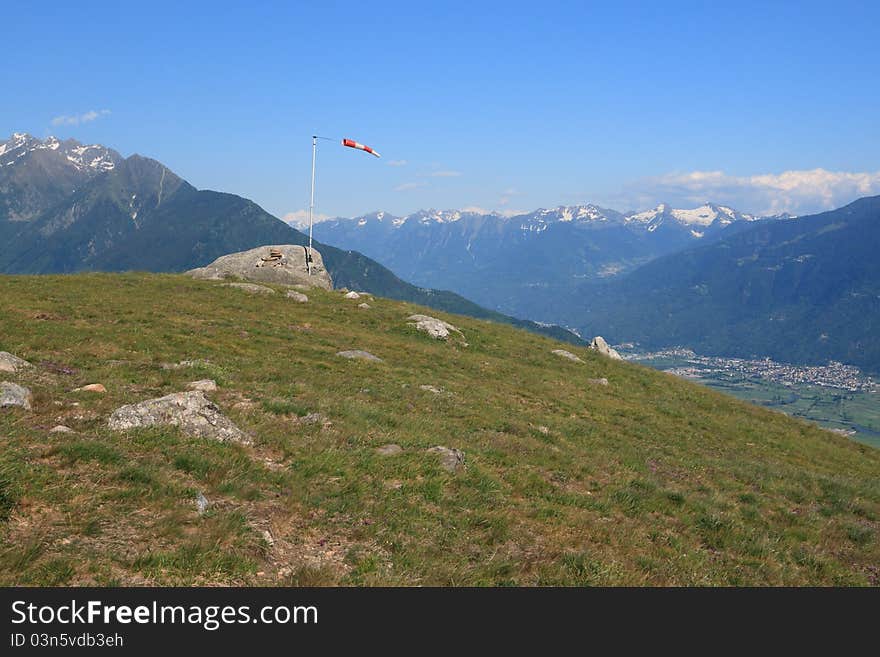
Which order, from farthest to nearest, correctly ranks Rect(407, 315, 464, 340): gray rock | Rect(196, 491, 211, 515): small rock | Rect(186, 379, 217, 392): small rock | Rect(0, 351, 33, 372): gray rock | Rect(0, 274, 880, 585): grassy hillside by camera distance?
Rect(407, 315, 464, 340): gray rock
Rect(186, 379, 217, 392): small rock
Rect(0, 351, 33, 372): gray rock
Rect(196, 491, 211, 515): small rock
Rect(0, 274, 880, 585): grassy hillside

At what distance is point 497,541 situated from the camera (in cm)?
1100

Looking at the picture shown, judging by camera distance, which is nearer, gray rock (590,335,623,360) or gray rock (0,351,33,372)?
gray rock (0,351,33,372)

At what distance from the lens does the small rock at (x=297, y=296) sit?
42.1m

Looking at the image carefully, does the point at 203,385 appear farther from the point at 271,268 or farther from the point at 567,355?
the point at 271,268

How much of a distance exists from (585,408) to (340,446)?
1723 centimetres

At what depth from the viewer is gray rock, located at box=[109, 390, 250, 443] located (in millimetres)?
12977

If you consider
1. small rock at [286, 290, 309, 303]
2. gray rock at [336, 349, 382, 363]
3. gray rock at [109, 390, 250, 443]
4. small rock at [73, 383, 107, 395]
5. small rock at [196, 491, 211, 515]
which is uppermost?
small rock at [286, 290, 309, 303]

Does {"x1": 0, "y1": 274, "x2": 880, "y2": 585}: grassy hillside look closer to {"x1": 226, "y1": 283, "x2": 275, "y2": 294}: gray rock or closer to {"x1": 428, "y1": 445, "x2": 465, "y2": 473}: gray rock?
{"x1": 428, "y1": 445, "x2": 465, "y2": 473}: gray rock

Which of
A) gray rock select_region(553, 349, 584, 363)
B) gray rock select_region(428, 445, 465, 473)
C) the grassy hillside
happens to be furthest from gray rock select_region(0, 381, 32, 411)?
gray rock select_region(553, 349, 584, 363)

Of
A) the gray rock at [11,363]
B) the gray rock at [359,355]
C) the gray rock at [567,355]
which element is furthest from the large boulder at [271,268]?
the gray rock at [11,363]

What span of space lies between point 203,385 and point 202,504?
788 cm

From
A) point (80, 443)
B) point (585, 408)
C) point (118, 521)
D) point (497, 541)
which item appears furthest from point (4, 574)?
point (585, 408)

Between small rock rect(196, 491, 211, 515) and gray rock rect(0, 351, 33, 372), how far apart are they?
34.2 feet
